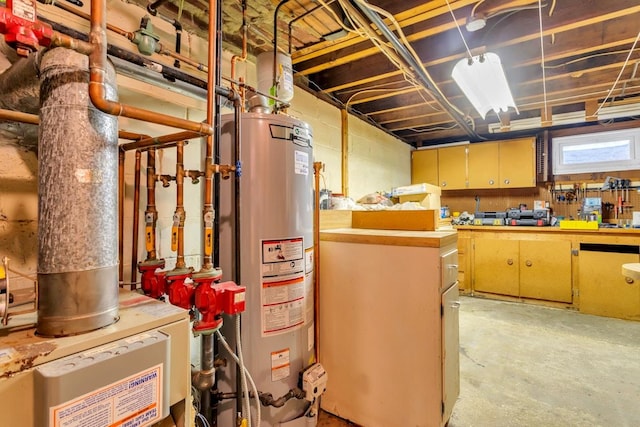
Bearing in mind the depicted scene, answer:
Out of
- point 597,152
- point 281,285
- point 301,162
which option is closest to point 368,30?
point 301,162

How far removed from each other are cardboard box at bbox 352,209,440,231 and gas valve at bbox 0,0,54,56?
156 cm

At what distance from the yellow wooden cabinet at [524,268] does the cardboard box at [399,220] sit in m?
2.71

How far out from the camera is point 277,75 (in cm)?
167

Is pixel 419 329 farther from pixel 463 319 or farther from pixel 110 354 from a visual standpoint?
pixel 463 319

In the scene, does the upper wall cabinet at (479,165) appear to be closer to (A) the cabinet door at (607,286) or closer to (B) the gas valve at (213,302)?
(A) the cabinet door at (607,286)

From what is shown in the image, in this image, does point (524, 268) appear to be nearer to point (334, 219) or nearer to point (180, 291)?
point (334, 219)

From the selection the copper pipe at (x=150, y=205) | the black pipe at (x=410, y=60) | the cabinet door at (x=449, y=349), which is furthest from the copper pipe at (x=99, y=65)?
the cabinet door at (x=449, y=349)

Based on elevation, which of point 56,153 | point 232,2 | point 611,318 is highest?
point 232,2

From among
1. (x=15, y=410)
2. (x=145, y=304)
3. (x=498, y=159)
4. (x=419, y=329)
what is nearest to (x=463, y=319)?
(x=419, y=329)

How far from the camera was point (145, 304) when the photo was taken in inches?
34.1

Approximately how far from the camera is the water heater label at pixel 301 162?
1324mm

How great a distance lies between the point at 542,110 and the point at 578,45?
70.1 inches

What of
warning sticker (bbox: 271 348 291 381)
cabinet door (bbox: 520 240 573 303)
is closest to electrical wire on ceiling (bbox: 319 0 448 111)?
warning sticker (bbox: 271 348 291 381)

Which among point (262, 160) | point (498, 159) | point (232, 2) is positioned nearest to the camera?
point (262, 160)
